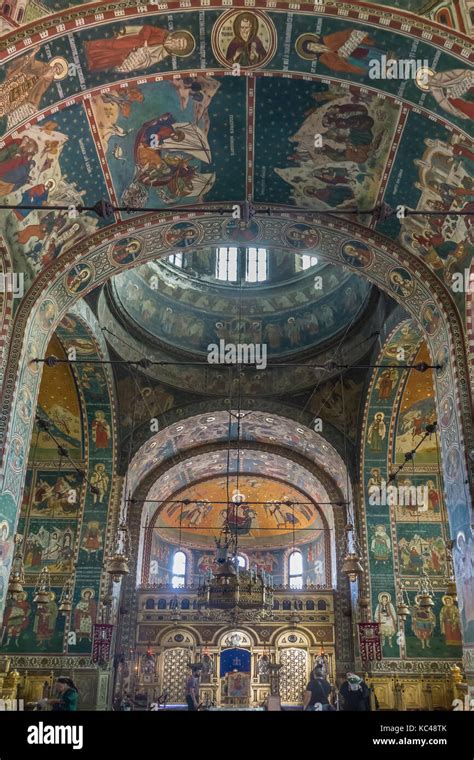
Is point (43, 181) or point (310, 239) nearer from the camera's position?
point (43, 181)

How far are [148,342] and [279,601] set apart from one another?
10.2 metres

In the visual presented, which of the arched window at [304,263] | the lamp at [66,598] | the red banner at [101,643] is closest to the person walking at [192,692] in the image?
the red banner at [101,643]

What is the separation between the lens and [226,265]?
66.4 feet

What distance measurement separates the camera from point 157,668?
2072 cm

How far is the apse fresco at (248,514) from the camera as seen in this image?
79.9ft

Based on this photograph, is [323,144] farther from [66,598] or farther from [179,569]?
[179,569]

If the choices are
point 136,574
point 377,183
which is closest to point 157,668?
point 136,574

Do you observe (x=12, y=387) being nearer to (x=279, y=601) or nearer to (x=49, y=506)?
(x=49, y=506)

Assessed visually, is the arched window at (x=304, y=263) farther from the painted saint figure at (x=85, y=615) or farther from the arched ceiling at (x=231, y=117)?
the painted saint figure at (x=85, y=615)

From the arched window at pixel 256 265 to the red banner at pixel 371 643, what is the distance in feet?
35.4

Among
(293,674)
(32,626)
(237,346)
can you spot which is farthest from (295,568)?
(32,626)

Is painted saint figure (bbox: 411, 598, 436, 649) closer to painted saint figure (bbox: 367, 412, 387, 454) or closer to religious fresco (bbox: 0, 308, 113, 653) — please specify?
painted saint figure (bbox: 367, 412, 387, 454)

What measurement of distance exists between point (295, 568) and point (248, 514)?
9.56 ft

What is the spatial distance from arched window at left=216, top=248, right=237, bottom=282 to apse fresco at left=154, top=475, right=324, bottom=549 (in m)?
8.21
